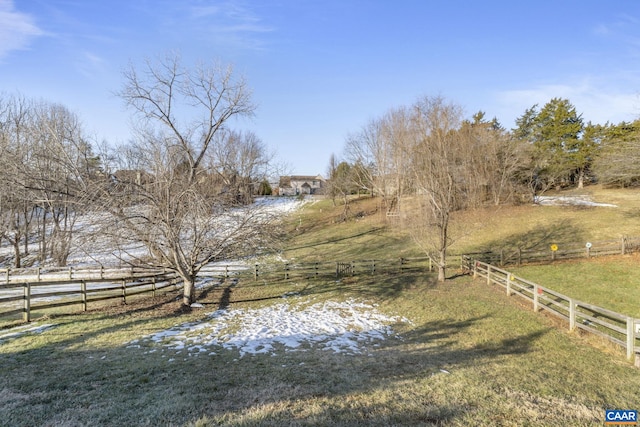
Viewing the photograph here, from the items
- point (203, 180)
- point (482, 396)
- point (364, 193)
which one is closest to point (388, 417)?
point (482, 396)

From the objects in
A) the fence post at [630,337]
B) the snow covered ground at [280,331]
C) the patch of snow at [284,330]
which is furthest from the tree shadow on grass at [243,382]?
the fence post at [630,337]

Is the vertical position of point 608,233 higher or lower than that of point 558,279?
higher

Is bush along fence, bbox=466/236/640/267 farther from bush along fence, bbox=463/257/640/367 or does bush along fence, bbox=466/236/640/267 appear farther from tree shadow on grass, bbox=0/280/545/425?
tree shadow on grass, bbox=0/280/545/425

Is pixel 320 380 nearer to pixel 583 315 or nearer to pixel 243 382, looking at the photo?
pixel 243 382

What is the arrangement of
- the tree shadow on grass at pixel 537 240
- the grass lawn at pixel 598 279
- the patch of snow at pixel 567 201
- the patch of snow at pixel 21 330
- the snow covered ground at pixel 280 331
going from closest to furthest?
the snow covered ground at pixel 280 331, the patch of snow at pixel 21 330, the grass lawn at pixel 598 279, the tree shadow on grass at pixel 537 240, the patch of snow at pixel 567 201

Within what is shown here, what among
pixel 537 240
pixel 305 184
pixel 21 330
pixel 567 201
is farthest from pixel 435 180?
pixel 305 184

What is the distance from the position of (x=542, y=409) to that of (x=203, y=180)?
10.9 metres

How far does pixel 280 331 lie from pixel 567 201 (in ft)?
114

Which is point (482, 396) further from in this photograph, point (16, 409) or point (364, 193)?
point (364, 193)

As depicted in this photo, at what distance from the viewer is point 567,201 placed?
3177 cm

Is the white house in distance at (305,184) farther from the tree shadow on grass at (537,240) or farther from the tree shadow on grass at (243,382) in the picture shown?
the tree shadow on grass at (243,382)

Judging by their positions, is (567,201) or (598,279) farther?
(567,201)

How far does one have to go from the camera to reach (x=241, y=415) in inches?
159

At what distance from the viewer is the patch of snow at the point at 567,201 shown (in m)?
29.9
